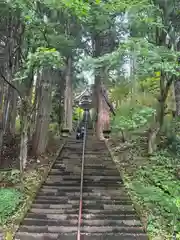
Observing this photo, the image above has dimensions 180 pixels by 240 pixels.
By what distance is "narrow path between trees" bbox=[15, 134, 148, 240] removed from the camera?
5.24 m

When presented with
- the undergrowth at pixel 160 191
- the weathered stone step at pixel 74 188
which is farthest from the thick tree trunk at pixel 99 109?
the weathered stone step at pixel 74 188

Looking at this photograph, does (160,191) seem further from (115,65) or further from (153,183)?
(115,65)

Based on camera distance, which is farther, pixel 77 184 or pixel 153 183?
pixel 77 184

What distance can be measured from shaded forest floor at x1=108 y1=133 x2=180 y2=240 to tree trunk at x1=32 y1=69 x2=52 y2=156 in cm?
246

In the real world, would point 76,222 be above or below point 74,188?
below

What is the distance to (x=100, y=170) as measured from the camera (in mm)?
8273

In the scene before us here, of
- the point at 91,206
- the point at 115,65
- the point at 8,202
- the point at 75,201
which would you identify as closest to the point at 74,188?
the point at 75,201

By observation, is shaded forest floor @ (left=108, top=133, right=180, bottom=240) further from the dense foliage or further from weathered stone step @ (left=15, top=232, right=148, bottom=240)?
weathered stone step @ (left=15, top=232, right=148, bottom=240)

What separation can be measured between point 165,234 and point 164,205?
81 centimetres

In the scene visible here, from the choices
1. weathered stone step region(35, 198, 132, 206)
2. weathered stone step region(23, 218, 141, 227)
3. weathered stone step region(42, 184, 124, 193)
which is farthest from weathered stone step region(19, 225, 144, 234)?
weathered stone step region(42, 184, 124, 193)

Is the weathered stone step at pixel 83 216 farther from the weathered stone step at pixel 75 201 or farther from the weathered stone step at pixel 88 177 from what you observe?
the weathered stone step at pixel 88 177

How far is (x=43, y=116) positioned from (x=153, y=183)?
4.03 meters

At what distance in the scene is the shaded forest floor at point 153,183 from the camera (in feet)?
17.8

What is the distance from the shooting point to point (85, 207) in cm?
620
